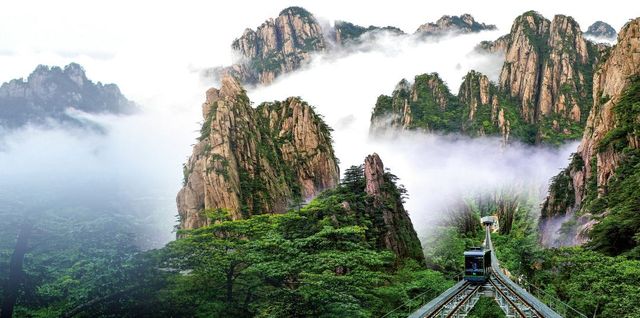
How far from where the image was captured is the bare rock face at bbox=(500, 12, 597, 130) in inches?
6304

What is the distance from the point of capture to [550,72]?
164000mm

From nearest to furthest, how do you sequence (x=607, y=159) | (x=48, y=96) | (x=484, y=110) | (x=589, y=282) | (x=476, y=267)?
(x=589, y=282) < (x=476, y=267) < (x=607, y=159) < (x=48, y=96) < (x=484, y=110)

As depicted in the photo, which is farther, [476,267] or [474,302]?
[476,267]

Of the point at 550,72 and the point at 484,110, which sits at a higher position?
the point at 550,72

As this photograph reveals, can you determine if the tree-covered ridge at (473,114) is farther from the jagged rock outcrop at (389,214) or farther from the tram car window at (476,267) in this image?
the tram car window at (476,267)

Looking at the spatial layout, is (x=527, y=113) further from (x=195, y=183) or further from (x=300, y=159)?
(x=195, y=183)

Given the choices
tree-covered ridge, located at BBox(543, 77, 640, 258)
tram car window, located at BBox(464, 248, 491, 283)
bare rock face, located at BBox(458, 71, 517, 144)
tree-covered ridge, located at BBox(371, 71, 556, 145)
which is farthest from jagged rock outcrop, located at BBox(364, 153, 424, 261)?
bare rock face, located at BBox(458, 71, 517, 144)

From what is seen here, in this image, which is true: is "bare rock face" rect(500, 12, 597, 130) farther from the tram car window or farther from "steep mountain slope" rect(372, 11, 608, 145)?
the tram car window

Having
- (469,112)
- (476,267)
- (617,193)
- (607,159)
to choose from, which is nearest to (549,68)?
(469,112)

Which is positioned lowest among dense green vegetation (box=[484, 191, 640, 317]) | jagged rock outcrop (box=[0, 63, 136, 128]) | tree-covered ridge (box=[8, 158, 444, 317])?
dense green vegetation (box=[484, 191, 640, 317])

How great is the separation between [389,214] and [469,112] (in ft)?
462

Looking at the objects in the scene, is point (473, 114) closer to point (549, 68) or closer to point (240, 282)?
point (549, 68)

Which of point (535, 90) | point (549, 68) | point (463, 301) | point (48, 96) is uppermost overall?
point (48, 96)

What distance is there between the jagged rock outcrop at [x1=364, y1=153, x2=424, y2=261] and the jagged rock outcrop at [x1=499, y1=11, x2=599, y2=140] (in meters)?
118
